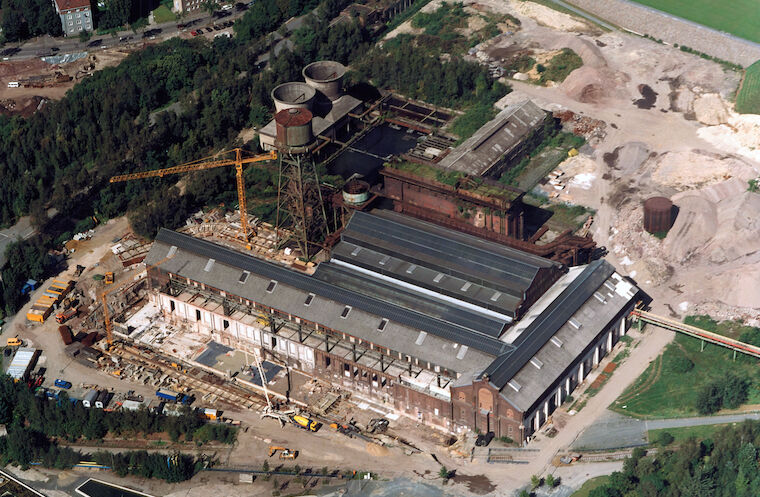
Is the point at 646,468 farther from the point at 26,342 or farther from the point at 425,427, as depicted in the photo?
the point at 26,342

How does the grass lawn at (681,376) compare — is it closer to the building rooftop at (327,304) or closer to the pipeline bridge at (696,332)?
the pipeline bridge at (696,332)

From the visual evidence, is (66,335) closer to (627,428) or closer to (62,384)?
(62,384)

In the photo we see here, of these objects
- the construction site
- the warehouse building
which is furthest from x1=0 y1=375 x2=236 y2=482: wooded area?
the warehouse building

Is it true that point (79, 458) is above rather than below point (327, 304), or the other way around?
below

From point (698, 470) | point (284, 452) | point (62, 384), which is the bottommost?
point (284, 452)

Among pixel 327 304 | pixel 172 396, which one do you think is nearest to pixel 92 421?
pixel 172 396

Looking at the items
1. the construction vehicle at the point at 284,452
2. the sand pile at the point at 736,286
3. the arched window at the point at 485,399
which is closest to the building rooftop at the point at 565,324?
the arched window at the point at 485,399

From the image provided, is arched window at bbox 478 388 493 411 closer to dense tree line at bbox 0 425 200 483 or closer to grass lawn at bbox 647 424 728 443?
grass lawn at bbox 647 424 728 443
